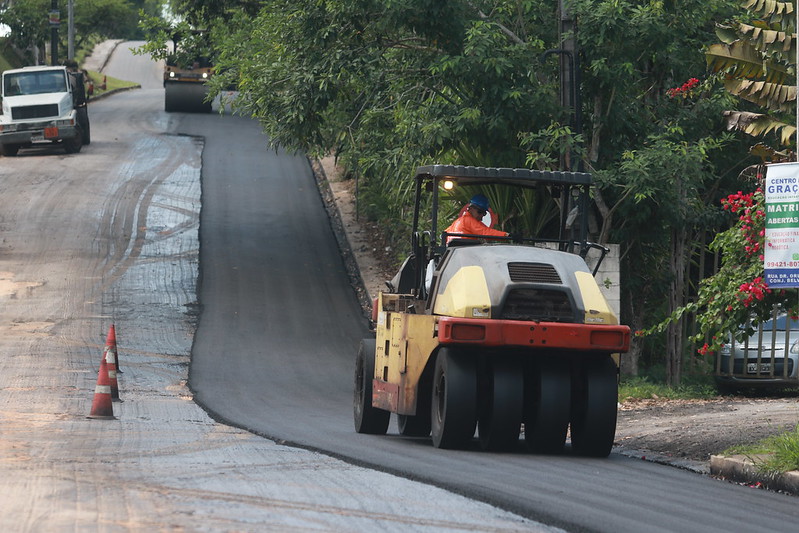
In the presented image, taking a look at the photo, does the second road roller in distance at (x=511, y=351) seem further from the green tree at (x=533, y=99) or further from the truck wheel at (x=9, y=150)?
the truck wheel at (x=9, y=150)

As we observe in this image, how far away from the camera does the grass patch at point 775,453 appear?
971cm

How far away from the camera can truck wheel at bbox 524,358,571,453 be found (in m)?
10.8

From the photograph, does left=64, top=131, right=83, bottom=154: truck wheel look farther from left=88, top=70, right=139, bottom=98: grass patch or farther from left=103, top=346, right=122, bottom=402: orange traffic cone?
left=103, top=346, right=122, bottom=402: orange traffic cone

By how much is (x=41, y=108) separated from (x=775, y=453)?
104ft

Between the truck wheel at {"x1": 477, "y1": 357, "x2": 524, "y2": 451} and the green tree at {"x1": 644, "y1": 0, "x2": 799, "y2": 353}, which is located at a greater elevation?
the green tree at {"x1": 644, "y1": 0, "x2": 799, "y2": 353}

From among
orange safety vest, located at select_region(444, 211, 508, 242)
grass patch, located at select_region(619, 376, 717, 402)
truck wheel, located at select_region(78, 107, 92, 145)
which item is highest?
truck wheel, located at select_region(78, 107, 92, 145)

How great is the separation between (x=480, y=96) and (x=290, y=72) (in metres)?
3.68

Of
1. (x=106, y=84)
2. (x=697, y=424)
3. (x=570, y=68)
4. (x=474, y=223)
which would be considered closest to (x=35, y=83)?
(x=570, y=68)

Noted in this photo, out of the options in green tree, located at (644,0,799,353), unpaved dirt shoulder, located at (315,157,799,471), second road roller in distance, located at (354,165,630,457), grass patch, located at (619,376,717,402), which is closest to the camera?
second road roller in distance, located at (354,165,630,457)

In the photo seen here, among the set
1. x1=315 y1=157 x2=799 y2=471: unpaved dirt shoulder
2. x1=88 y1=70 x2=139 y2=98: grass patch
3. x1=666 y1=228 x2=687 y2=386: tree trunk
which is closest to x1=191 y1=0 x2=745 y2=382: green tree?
x1=666 y1=228 x2=687 y2=386: tree trunk

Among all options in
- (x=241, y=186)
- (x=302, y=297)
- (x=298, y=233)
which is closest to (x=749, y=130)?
(x=302, y=297)

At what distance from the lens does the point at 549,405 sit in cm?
1073

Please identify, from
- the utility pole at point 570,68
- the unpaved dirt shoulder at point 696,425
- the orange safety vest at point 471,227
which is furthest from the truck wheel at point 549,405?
the utility pole at point 570,68

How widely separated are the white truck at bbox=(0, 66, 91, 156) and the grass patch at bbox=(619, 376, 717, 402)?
78.6 ft
